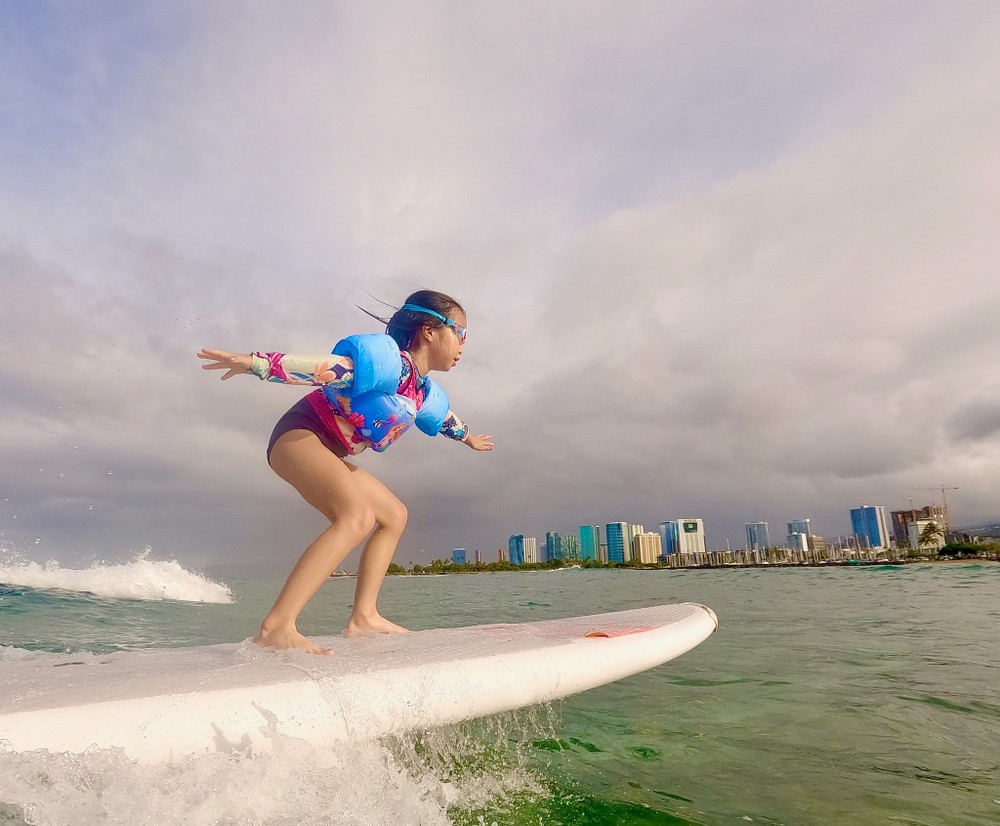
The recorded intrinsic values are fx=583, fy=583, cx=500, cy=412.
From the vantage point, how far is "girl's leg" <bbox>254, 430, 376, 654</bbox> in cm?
255

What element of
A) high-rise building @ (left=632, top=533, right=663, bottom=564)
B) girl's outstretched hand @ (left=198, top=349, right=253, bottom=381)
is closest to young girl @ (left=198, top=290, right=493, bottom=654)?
girl's outstretched hand @ (left=198, top=349, right=253, bottom=381)

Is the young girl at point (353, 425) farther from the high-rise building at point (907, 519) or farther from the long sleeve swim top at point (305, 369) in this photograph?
the high-rise building at point (907, 519)

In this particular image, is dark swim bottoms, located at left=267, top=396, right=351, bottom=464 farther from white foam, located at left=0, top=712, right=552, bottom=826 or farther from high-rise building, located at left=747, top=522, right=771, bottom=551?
high-rise building, located at left=747, top=522, right=771, bottom=551

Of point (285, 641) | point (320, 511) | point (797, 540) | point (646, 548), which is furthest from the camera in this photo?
point (797, 540)

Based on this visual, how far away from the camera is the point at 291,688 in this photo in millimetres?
1832

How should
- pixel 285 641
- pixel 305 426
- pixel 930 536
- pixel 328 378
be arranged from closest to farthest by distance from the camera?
pixel 285 641
pixel 328 378
pixel 305 426
pixel 930 536

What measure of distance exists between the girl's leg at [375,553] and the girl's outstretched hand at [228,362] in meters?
0.94

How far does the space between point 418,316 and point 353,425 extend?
73 cm

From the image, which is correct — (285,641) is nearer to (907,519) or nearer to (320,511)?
(320,511)

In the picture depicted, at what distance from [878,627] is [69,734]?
682cm

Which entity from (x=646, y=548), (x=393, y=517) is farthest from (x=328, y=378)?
(x=646, y=548)

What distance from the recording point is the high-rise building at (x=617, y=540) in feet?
411

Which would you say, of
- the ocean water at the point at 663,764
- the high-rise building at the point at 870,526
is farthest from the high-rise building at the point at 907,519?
the ocean water at the point at 663,764

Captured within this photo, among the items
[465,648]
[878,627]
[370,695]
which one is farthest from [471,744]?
[878,627]
